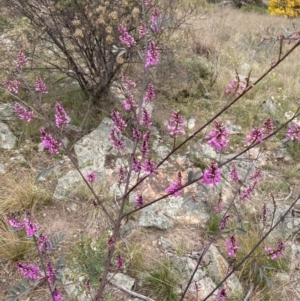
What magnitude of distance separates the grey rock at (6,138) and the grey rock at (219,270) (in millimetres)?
2232

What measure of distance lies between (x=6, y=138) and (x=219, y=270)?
246 centimetres

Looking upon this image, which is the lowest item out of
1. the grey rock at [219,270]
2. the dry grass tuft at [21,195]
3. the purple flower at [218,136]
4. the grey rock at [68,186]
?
the grey rock at [219,270]

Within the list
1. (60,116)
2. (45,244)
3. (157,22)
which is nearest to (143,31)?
(157,22)

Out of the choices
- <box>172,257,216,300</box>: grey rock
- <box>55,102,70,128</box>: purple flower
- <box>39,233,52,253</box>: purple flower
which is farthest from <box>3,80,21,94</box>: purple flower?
<box>172,257,216,300</box>: grey rock

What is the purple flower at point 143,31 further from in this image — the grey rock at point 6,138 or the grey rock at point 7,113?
the grey rock at point 7,113

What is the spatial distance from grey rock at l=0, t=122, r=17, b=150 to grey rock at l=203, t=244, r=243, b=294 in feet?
7.32

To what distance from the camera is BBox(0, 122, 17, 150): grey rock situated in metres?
3.76

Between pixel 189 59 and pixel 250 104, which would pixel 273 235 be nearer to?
pixel 250 104

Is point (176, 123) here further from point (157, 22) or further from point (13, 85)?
point (13, 85)

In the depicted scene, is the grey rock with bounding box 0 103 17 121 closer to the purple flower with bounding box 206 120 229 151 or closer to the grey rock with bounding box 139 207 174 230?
the grey rock with bounding box 139 207 174 230

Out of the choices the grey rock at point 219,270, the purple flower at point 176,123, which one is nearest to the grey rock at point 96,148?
the grey rock at point 219,270

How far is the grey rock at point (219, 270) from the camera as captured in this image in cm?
264

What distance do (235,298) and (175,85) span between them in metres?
2.91

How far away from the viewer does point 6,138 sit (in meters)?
3.81
